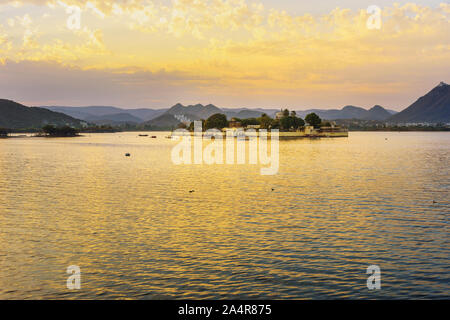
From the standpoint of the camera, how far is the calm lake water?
72.9ft

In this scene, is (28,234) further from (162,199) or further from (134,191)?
(134,191)

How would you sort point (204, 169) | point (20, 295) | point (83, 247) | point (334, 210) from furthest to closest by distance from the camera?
point (204, 169), point (334, 210), point (83, 247), point (20, 295)

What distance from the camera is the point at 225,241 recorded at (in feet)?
101

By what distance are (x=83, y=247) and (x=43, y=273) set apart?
526cm

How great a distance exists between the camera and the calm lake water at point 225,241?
22.2 meters

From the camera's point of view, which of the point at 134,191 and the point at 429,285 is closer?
the point at 429,285

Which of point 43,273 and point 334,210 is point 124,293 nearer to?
point 43,273

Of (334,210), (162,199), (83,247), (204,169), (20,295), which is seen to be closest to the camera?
(20,295)

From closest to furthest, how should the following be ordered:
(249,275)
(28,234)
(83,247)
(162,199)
→ (249,275)
(83,247)
(28,234)
(162,199)

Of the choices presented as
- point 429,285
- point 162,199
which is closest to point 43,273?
point 429,285

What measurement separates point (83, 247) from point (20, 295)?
8303 millimetres

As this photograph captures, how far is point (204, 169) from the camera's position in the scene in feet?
300

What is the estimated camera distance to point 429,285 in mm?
22219

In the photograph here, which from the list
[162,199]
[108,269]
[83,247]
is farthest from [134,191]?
[108,269]
